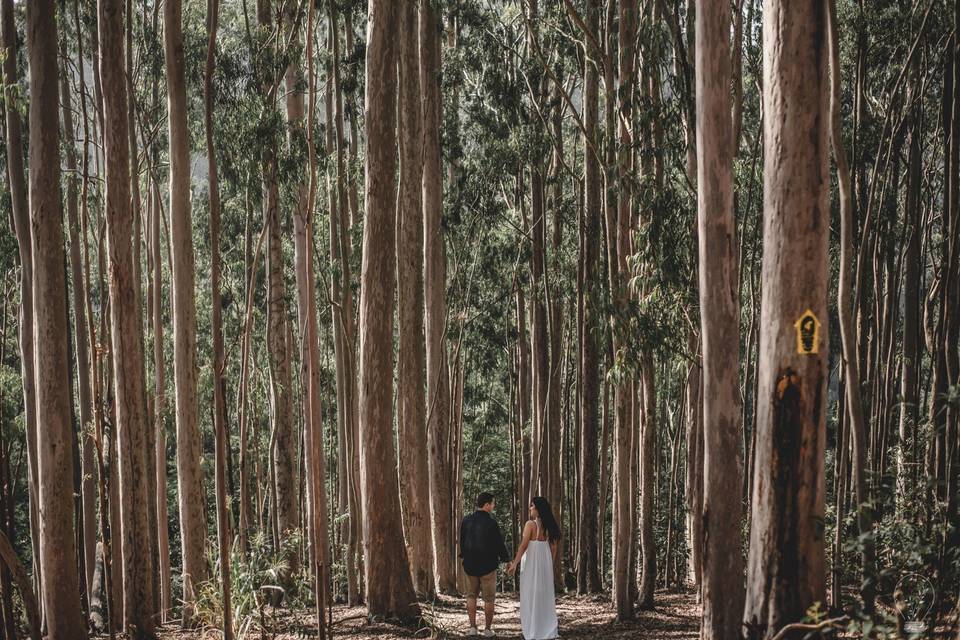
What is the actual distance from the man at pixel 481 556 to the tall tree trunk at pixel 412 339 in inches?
95.8

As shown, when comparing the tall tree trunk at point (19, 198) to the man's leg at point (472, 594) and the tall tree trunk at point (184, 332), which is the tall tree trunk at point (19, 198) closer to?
the tall tree trunk at point (184, 332)

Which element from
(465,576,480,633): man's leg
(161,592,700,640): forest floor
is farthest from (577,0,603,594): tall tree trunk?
(465,576,480,633): man's leg

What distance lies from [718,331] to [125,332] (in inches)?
217

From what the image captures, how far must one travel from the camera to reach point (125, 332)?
936 centimetres

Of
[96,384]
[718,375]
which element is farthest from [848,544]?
[96,384]

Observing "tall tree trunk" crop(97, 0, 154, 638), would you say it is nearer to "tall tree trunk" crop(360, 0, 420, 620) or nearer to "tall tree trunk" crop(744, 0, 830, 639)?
"tall tree trunk" crop(360, 0, 420, 620)

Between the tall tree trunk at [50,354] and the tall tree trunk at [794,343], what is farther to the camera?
the tall tree trunk at [50,354]

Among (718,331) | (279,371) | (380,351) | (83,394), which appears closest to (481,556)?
(380,351)

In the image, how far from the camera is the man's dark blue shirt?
9789mm

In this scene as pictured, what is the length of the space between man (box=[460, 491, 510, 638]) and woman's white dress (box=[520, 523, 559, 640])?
1.54 feet

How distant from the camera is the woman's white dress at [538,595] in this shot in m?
9.32

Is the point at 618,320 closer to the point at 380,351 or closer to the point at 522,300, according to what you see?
the point at 380,351

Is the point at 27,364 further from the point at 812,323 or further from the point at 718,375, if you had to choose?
the point at 812,323

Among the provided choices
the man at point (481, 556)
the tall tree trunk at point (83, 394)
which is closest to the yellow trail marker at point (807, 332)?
the man at point (481, 556)
